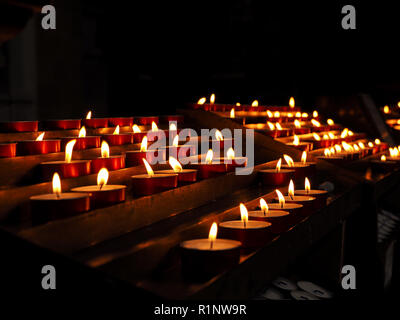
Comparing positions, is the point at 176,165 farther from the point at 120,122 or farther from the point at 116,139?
the point at 120,122

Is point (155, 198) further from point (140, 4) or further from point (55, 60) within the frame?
point (55, 60)

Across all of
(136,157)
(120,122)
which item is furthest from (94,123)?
(136,157)

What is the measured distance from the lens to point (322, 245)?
3.52m

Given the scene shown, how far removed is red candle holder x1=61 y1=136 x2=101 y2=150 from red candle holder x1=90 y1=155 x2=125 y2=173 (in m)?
0.34

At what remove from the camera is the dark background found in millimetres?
6445

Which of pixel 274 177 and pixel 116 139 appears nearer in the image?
pixel 116 139

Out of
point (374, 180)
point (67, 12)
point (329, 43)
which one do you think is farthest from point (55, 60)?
point (374, 180)

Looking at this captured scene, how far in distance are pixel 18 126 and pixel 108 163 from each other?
0.67m

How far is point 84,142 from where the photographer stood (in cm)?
275

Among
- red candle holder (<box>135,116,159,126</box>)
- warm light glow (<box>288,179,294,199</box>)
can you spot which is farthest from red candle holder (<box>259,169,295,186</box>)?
red candle holder (<box>135,116,159,126</box>)

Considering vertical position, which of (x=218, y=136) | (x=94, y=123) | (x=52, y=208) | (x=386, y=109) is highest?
(x=386, y=109)

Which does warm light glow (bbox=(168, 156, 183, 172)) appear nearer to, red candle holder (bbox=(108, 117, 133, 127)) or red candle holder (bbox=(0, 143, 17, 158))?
red candle holder (bbox=(0, 143, 17, 158))
